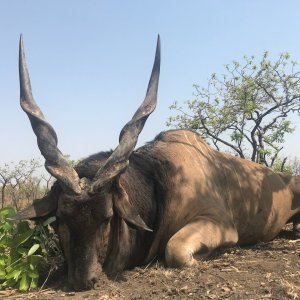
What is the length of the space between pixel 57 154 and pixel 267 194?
3068mm

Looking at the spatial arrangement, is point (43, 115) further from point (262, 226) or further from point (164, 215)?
point (262, 226)

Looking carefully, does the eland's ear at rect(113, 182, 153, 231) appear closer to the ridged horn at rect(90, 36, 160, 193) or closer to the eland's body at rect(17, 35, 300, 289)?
the eland's body at rect(17, 35, 300, 289)

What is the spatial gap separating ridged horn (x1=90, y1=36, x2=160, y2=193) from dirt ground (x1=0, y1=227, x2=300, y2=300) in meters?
0.72

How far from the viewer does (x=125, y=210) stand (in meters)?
3.72

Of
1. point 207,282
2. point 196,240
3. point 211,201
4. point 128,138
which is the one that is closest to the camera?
point 207,282

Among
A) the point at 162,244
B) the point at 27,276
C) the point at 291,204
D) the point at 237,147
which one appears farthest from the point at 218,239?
the point at 237,147

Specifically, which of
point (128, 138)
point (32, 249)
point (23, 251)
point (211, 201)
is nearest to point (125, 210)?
point (128, 138)

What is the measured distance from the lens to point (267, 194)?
5.95m

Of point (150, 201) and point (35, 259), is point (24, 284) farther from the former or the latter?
point (150, 201)

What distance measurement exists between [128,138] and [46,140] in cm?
64

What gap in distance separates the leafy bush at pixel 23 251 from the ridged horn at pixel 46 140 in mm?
338

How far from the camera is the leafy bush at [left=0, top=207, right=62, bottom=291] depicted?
12.0 ft

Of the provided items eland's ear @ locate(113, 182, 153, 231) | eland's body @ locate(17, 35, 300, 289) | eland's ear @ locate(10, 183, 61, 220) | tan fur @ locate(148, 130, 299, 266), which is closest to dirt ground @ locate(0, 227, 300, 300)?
eland's body @ locate(17, 35, 300, 289)

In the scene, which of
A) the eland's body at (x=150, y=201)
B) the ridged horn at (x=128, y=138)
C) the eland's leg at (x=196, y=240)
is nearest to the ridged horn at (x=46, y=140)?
the eland's body at (x=150, y=201)
